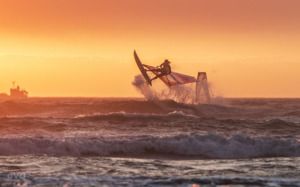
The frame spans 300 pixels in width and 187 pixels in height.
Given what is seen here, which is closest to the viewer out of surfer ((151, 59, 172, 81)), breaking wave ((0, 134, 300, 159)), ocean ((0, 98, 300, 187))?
ocean ((0, 98, 300, 187))

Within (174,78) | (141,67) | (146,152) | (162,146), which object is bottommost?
(146,152)

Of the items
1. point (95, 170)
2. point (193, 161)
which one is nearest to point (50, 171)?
point (95, 170)

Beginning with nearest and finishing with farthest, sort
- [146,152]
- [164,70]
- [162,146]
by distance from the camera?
[146,152] < [162,146] < [164,70]

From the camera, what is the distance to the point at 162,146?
25688 millimetres

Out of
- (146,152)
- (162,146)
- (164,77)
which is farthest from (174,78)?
(146,152)

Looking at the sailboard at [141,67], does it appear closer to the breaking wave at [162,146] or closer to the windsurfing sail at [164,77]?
the windsurfing sail at [164,77]

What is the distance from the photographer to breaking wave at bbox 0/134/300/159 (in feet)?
80.1

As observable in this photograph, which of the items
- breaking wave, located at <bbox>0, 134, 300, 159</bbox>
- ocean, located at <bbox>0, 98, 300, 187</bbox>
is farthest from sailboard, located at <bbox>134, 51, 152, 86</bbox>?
breaking wave, located at <bbox>0, 134, 300, 159</bbox>

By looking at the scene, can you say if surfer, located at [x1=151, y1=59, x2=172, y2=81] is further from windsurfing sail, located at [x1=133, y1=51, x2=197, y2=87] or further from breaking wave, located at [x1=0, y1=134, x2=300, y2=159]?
breaking wave, located at [x1=0, y1=134, x2=300, y2=159]

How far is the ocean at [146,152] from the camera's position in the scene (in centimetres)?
1641

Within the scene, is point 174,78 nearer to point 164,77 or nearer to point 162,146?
point 164,77

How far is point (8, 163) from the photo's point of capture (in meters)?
20.1

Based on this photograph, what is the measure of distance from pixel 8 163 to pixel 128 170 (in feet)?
15.0

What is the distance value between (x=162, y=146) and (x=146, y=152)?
1.03 meters
